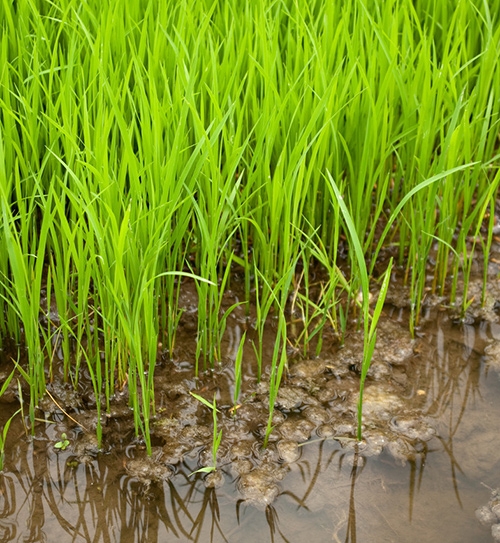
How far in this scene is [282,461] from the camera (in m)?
1.67

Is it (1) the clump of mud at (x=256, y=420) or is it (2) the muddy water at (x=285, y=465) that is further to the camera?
(1) the clump of mud at (x=256, y=420)

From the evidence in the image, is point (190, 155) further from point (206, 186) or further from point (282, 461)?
point (282, 461)

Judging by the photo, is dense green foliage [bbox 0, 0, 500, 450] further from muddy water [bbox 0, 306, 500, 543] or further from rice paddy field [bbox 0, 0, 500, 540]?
muddy water [bbox 0, 306, 500, 543]

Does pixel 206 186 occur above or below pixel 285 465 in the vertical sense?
above

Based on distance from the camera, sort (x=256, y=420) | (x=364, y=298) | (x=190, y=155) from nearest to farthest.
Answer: (x=364, y=298) < (x=256, y=420) < (x=190, y=155)

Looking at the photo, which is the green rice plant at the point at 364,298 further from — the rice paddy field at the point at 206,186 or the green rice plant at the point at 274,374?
the green rice plant at the point at 274,374

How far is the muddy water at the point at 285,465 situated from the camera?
1.53m

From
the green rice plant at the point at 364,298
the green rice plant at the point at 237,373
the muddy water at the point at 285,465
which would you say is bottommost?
the muddy water at the point at 285,465

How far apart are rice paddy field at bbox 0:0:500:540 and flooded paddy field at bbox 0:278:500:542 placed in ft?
0.13

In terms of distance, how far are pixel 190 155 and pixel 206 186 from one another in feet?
0.44

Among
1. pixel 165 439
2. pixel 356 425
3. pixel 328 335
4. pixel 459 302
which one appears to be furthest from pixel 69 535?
pixel 459 302

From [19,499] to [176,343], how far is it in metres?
0.59

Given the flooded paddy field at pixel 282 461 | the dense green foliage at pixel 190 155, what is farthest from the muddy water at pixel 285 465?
the dense green foliage at pixel 190 155

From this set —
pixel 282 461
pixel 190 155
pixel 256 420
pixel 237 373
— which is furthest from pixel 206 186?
pixel 282 461
